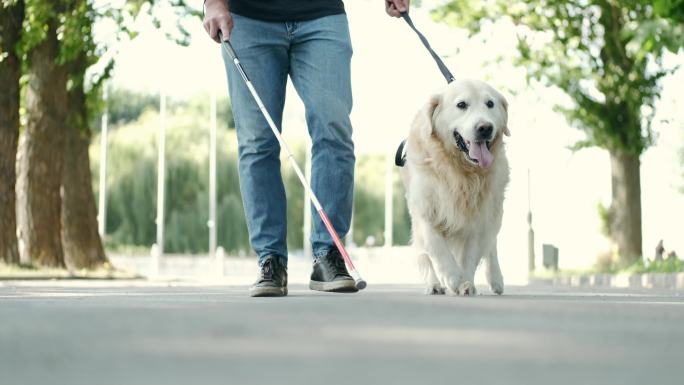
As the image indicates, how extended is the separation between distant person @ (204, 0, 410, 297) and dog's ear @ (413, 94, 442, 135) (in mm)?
563

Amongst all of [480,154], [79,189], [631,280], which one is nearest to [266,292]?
[480,154]

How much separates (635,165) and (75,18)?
987cm

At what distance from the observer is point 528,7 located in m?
24.3

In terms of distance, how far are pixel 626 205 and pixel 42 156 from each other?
9831 millimetres

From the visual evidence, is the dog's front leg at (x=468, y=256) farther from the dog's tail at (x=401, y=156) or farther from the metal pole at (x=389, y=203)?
the metal pole at (x=389, y=203)

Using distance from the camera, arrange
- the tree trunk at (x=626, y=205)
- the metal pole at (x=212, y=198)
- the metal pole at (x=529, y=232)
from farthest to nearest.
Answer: the metal pole at (x=212, y=198), the metal pole at (x=529, y=232), the tree trunk at (x=626, y=205)

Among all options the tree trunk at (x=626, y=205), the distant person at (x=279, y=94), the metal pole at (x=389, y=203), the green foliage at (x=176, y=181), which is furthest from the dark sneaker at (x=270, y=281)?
the metal pole at (x=389, y=203)

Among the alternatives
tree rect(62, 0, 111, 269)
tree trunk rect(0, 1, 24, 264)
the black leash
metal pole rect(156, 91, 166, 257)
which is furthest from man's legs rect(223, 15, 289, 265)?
metal pole rect(156, 91, 166, 257)

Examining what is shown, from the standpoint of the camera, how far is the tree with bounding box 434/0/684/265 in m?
23.1

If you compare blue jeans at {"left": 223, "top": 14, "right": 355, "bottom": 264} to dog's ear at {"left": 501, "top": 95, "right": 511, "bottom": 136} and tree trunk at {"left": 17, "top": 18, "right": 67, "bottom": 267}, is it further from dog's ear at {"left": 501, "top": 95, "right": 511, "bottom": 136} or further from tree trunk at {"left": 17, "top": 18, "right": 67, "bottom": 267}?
tree trunk at {"left": 17, "top": 18, "right": 67, "bottom": 267}

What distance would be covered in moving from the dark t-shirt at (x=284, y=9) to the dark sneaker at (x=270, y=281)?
1.37 metres

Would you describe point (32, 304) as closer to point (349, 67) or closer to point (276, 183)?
point (276, 183)

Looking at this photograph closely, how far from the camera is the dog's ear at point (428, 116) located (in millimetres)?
8040

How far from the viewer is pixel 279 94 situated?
7.73 m
